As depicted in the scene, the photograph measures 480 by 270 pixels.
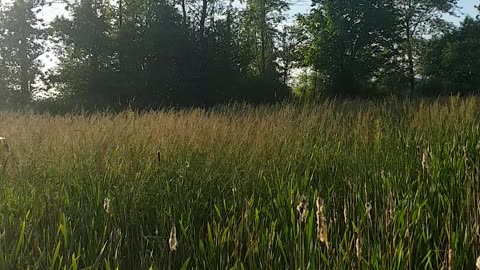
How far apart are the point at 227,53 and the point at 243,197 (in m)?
22.9

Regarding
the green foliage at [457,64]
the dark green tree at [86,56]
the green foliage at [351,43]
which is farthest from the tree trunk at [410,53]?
the dark green tree at [86,56]

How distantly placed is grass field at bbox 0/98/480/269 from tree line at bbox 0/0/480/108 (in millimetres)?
17212

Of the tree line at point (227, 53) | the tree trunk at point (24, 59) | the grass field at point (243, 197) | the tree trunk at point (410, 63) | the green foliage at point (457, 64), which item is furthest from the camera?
the tree trunk at point (410, 63)

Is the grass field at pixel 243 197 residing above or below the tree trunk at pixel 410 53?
below

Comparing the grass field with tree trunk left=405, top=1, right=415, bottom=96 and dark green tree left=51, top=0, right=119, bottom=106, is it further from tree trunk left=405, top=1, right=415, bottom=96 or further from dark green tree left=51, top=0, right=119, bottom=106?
tree trunk left=405, top=1, right=415, bottom=96

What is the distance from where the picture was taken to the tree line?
23.8 m

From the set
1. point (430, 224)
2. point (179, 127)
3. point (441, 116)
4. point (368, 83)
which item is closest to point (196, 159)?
point (179, 127)

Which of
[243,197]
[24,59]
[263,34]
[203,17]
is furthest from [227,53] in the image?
[243,197]

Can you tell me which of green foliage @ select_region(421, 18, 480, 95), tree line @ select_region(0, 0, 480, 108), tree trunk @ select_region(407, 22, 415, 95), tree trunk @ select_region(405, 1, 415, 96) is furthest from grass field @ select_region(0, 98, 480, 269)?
tree trunk @ select_region(407, 22, 415, 95)

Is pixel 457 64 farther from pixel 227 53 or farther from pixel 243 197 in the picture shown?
Result: pixel 243 197

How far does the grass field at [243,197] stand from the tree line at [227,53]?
17.2m

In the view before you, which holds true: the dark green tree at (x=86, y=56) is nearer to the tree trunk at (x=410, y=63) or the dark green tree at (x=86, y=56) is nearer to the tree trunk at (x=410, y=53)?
the tree trunk at (x=410, y=53)

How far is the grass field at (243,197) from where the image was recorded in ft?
6.18

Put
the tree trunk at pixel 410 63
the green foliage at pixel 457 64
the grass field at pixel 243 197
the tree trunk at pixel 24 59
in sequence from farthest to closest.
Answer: the tree trunk at pixel 410 63, the tree trunk at pixel 24 59, the green foliage at pixel 457 64, the grass field at pixel 243 197
